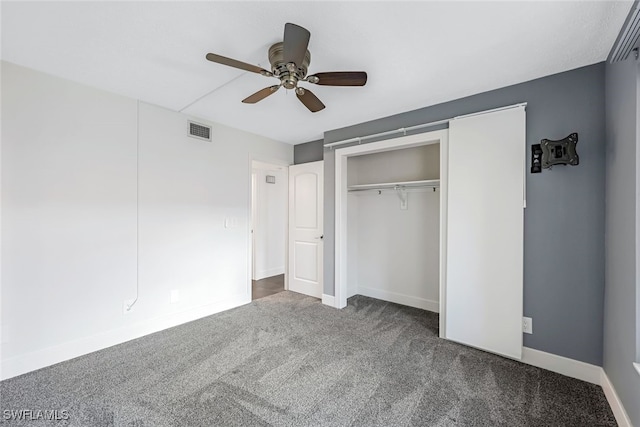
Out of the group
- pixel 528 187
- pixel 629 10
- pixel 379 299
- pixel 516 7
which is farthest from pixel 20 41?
pixel 379 299

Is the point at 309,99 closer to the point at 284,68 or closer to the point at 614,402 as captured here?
the point at 284,68

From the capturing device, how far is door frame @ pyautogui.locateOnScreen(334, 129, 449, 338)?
270 centimetres

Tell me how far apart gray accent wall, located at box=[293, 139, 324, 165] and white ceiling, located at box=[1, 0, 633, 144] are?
153cm

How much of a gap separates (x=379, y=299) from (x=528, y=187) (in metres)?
2.39

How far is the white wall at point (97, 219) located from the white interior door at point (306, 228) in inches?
44.9

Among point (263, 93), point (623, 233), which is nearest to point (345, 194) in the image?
point (263, 93)

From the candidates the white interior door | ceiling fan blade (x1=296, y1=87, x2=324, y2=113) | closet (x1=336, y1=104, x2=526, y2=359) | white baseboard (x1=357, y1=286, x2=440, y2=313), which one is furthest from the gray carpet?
ceiling fan blade (x1=296, y1=87, x2=324, y2=113)

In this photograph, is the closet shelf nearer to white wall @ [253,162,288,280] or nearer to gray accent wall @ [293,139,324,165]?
gray accent wall @ [293,139,324,165]

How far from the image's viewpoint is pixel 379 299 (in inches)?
154

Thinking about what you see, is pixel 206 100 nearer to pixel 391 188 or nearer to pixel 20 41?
pixel 20 41

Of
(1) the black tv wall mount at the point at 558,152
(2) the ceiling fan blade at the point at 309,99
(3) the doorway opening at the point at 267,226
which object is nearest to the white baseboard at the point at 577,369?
(1) the black tv wall mount at the point at 558,152

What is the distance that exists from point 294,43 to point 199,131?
220 centimetres

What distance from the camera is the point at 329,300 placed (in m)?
3.66

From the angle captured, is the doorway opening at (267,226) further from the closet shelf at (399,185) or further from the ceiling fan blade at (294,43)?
the ceiling fan blade at (294,43)
